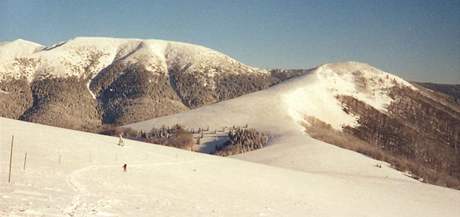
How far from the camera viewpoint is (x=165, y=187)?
42219mm

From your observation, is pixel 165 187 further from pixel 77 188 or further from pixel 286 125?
pixel 286 125

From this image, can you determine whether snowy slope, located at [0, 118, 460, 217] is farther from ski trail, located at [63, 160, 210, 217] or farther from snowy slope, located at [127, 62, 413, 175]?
snowy slope, located at [127, 62, 413, 175]

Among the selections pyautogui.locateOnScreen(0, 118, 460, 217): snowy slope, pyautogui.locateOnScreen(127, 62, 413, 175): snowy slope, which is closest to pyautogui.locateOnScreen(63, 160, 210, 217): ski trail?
pyautogui.locateOnScreen(0, 118, 460, 217): snowy slope

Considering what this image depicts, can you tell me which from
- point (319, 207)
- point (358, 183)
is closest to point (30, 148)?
point (319, 207)

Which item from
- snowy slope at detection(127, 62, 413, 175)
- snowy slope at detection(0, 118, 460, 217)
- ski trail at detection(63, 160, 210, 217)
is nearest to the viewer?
ski trail at detection(63, 160, 210, 217)

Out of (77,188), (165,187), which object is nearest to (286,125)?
(165,187)

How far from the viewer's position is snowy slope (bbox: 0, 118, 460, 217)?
29.7m

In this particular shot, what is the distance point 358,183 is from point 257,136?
70010 mm

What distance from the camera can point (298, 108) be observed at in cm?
18738

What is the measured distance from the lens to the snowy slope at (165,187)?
97.3ft

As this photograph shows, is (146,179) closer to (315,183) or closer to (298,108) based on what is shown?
(315,183)

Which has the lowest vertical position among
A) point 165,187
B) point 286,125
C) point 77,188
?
point 165,187

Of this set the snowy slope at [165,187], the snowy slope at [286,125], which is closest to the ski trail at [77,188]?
the snowy slope at [165,187]

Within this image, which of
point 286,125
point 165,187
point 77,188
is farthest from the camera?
point 286,125
